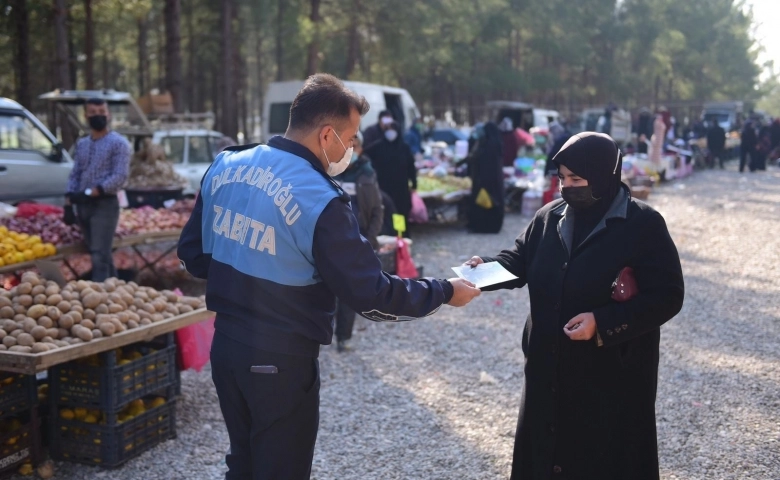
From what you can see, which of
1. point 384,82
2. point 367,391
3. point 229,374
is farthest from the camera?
point 384,82

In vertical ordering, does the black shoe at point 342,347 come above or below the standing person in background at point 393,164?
below

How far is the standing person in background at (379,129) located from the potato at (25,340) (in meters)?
6.97

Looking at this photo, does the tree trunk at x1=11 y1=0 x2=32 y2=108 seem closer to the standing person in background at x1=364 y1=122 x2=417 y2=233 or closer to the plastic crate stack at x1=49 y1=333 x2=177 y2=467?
the standing person in background at x1=364 y1=122 x2=417 y2=233

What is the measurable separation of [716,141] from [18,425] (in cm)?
3069

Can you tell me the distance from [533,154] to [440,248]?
35.4 feet

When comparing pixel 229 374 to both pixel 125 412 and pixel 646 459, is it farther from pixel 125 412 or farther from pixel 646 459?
pixel 125 412

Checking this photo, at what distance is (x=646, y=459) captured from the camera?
308 centimetres

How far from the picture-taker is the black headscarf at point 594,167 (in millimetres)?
3135

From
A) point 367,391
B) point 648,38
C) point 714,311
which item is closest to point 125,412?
point 367,391

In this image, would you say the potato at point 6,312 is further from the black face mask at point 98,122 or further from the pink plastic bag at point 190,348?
the black face mask at point 98,122

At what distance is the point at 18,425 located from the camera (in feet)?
14.9

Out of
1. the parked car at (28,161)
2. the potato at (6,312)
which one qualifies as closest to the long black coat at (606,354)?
the potato at (6,312)

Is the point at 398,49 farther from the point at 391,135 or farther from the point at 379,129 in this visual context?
the point at 391,135

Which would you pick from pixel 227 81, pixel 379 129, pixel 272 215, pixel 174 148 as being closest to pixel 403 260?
pixel 379 129
